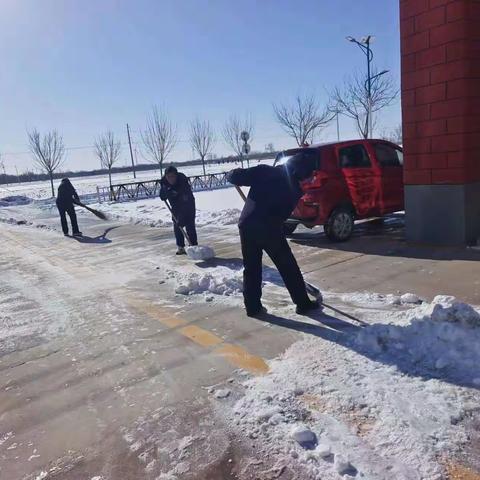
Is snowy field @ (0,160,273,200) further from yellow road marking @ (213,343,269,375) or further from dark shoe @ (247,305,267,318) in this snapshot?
yellow road marking @ (213,343,269,375)

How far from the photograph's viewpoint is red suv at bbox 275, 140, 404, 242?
779 cm

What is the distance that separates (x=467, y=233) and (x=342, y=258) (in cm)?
183

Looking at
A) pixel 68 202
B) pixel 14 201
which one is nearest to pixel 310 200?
pixel 68 202

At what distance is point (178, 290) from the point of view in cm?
583

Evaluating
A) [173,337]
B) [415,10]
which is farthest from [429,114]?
[173,337]

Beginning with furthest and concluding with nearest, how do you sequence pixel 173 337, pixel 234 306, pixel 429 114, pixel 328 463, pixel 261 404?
pixel 429 114
pixel 234 306
pixel 173 337
pixel 261 404
pixel 328 463

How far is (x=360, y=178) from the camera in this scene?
322 inches

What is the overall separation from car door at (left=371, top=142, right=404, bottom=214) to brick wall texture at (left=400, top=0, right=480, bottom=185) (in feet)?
4.01

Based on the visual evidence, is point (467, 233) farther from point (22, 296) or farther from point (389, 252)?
point (22, 296)

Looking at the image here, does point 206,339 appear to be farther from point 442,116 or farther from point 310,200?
point 442,116

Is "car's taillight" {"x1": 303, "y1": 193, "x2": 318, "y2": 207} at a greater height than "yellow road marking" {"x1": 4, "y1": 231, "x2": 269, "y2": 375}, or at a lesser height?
greater

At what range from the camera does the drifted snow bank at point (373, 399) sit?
2.43 meters

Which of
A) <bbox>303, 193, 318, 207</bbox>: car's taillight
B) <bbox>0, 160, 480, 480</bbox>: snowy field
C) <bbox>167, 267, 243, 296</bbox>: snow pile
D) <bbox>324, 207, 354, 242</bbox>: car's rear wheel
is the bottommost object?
<bbox>0, 160, 480, 480</bbox>: snowy field

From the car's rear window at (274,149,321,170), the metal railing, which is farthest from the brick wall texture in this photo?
the metal railing
